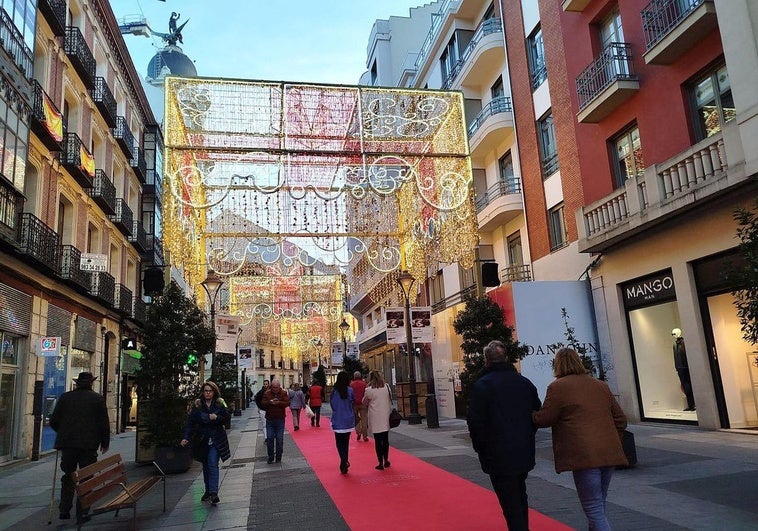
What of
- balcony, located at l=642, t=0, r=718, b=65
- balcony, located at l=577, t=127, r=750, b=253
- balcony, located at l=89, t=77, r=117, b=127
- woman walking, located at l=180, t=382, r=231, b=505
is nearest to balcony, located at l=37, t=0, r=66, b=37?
balcony, located at l=89, t=77, r=117, b=127

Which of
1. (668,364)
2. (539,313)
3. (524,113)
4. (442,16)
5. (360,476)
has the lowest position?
(360,476)

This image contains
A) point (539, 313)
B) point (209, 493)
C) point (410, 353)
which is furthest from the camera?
point (410, 353)

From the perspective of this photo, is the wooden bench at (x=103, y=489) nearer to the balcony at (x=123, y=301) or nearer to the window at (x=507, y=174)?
the window at (x=507, y=174)

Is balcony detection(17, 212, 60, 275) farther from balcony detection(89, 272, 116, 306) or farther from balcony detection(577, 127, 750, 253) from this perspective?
balcony detection(577, 127, 750, 253)

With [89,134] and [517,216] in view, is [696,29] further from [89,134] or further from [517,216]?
[89,134]

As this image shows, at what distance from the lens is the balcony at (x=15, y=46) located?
12.6 meters

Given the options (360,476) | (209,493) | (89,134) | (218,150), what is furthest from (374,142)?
(89,134)

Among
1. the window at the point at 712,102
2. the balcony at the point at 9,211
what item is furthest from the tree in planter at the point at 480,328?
the balcony at the point at 9,211

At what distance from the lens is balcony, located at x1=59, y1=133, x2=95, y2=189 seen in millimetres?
18031

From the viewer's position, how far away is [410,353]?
19.6 m

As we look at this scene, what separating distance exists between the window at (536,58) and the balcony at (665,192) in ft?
19.7

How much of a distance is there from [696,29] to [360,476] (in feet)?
35.3

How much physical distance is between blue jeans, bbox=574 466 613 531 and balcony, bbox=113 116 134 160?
24.1 m

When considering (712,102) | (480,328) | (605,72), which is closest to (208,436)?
(480,328)
